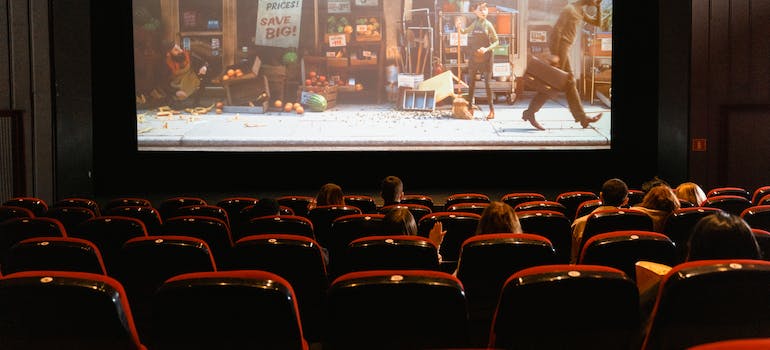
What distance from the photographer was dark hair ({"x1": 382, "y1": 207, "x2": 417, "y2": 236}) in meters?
3.88

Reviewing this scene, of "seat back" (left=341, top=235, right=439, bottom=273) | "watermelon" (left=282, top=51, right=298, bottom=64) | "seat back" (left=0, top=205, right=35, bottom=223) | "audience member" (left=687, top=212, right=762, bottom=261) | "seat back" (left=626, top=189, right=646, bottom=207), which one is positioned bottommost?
"seat back" (left=626, top=189, right=646, bottom=207)

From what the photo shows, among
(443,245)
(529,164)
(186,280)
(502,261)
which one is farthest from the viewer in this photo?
(529,164)

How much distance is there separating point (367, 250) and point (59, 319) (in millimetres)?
1276

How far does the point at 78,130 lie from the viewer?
34.9 feet

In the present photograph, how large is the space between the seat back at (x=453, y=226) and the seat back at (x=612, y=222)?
→ 79 centimetres

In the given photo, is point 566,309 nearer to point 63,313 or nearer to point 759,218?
point 63,313

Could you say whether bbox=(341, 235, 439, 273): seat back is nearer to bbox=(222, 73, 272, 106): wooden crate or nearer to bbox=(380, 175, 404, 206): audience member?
bbox=(380, 175, 404, 206): audience member

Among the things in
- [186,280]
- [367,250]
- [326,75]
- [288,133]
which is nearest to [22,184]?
[288,133]

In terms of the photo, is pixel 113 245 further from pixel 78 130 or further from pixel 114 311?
pixel 78 130

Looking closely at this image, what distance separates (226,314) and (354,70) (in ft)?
29.3

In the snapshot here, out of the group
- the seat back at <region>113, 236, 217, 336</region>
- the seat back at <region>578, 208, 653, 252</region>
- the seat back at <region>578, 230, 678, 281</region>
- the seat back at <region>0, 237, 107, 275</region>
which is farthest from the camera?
the seat back at <region>578, 208, 653, 252</region>

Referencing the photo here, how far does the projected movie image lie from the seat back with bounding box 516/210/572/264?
6.26m

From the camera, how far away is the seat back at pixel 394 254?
3.09 m

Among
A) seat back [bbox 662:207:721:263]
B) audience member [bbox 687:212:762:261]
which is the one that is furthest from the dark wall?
audience member [bbox 687:212:762:261]
